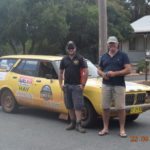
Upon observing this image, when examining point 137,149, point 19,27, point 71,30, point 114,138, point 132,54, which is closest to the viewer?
point 137,149

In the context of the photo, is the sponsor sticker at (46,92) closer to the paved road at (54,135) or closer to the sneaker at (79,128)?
the paved road at (54,135)

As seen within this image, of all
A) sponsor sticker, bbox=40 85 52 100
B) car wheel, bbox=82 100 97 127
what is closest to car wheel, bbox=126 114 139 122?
car wheel, bbox=82 100 97 127

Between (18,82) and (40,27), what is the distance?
12730 millimetres

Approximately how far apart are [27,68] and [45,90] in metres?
1.10

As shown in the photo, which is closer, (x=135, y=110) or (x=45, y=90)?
(x=135, y=110)

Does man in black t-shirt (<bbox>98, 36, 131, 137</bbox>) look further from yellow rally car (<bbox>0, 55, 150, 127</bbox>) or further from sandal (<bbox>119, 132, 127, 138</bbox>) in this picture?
yellow rally car (<bbox>0, 55, 150, 127</bbox>)

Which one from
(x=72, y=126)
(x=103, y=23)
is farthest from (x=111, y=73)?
(x=103, y=23)

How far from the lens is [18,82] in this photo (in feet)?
35.6

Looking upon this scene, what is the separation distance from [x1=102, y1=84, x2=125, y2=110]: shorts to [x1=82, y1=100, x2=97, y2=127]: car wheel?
0.62 metres

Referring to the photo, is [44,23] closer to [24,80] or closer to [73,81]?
[24,80]

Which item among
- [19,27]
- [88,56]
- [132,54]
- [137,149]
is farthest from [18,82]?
[132,54]

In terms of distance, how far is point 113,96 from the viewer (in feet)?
28.1

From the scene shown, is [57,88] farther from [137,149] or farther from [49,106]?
[137,149]

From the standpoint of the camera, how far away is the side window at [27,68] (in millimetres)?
10648
